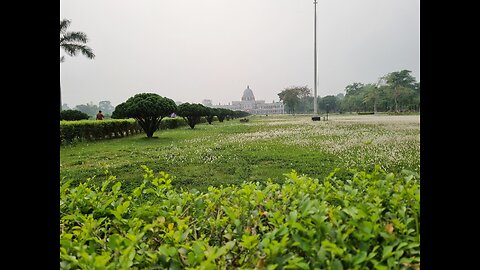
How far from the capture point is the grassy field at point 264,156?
243cm

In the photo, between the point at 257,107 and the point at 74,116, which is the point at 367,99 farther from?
the point at 74,116

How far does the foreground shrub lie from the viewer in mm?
724

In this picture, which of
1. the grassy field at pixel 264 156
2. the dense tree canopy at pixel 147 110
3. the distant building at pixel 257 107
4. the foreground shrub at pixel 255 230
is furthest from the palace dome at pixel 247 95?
the foreground shrub at pixel 255 230

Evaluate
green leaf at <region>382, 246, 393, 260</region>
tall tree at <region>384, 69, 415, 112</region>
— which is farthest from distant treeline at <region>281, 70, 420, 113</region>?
green leaf at <region>382, 246, 393, 260</region>

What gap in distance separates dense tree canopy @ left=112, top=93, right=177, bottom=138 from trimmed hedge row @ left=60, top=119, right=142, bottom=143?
29cm

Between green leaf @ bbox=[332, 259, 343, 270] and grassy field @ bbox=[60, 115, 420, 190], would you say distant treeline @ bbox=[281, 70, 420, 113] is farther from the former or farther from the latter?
green leaf @ bbox=[332, 259, 343, 270]

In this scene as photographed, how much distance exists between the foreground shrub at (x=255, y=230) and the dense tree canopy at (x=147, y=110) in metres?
3.79

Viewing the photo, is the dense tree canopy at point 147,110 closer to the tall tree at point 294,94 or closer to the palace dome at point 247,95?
the palace dome at point 247,95
